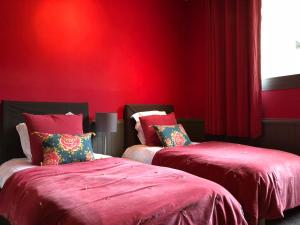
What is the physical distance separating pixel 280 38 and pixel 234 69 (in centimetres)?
64

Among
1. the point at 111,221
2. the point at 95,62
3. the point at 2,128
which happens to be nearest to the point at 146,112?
the point at 95,62

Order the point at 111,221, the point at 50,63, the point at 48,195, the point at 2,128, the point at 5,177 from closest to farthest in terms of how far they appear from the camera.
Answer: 1. the point at 111,221
2. the point at 48,195
3. the point at 5,177
4. the point at 2,128
5. the point at 50,63

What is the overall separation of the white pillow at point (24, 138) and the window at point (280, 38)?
279cm

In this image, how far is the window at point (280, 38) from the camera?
312cm

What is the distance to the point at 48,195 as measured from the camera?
1434mm

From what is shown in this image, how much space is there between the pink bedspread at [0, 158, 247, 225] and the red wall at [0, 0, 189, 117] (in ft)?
4.22

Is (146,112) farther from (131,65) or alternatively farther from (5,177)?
(5,177)

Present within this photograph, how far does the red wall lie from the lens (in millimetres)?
2729

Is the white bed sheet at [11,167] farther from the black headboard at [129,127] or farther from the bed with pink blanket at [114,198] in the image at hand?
the black headboard at [129,127]

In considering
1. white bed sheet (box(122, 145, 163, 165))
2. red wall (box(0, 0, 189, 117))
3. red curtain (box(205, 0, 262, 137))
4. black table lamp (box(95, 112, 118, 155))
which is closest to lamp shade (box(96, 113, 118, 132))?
black table lamp (box(95, 112, 118, 155))

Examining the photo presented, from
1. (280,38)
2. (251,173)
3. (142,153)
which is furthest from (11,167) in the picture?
(280,38)

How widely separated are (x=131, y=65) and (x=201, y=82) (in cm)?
113

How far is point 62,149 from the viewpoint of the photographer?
7.35 feet

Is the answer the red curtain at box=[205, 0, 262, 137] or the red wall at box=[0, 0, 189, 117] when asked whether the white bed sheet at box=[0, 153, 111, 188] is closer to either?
the red wall at box=[0, 0, 189, 117]
